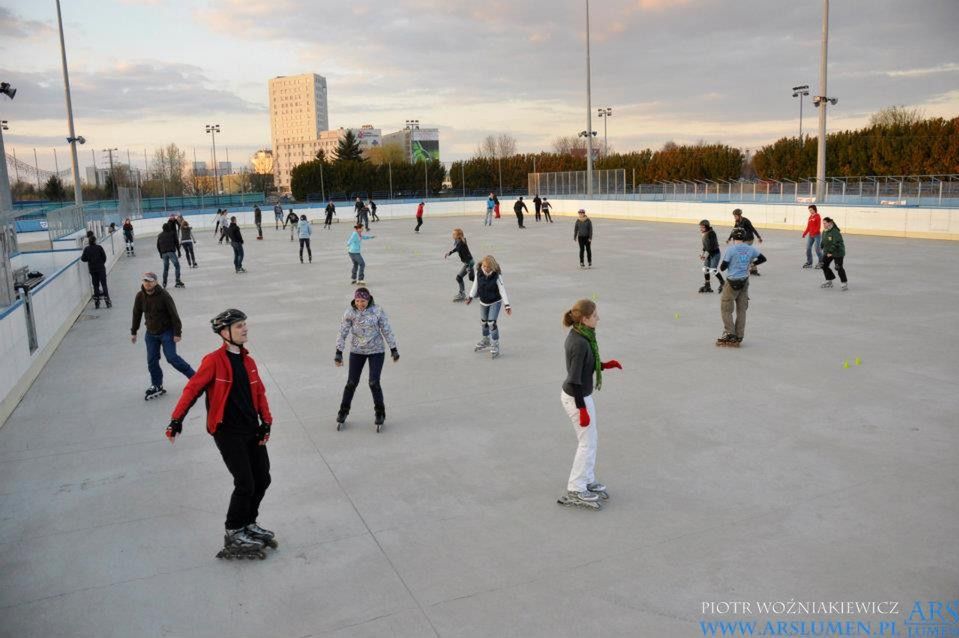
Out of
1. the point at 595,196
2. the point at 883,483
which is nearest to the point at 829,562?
the point at 883,483

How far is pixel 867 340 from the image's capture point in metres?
11.2

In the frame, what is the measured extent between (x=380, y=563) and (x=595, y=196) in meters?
46.0

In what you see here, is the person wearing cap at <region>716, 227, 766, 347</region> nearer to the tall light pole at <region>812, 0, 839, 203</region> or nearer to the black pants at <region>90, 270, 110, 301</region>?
the black pants at <region>90, 270, 110, 301</region>

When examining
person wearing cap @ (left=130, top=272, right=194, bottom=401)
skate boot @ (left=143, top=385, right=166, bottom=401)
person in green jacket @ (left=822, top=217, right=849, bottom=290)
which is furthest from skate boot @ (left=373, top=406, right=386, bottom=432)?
person in green jacket @ (left=822, top=217, right=849, bottom=290)

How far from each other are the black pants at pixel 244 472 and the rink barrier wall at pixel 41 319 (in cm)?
509

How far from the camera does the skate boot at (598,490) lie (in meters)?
5.84

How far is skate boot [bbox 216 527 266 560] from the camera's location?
5109mm

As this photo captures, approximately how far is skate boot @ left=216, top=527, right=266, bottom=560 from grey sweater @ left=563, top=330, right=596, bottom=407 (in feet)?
8.41

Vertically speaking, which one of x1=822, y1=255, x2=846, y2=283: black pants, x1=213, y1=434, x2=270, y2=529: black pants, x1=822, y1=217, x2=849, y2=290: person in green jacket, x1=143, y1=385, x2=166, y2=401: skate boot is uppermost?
x1=822, y1=217, x2=849, y2=290: person in green jacket

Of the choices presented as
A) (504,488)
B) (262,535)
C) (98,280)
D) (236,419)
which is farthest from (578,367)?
(98,280)

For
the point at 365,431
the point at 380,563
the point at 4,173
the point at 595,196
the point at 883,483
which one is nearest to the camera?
the point at 380,563

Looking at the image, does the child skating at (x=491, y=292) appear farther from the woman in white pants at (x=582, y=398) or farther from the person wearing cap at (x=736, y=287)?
the woman in white pants at (x=582, y=398)

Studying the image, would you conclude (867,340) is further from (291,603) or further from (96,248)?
(96,248)

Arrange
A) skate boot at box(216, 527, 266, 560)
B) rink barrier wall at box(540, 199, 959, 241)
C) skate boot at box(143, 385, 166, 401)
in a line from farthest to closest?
rink barrier wall at box(540, 199, 959, 241)
skate boot at box(143, 385, 166, 401)
skate boot at box(216, 527, 266, 560)
